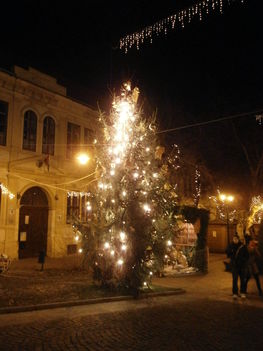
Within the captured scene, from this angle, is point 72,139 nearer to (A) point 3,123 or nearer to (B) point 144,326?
(A) point 3,123

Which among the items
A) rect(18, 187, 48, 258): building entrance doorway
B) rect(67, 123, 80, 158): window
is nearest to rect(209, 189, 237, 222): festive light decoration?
rect(67, 123, 80, 158): window

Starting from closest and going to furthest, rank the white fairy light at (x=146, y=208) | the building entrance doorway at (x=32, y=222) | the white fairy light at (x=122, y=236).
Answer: the white fairy light at (x=122, y=236) → the white fairy light at (x=146, y=208) → the building entrance doorway at (x=32, y=222)

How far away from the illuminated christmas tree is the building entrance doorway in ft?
26.0

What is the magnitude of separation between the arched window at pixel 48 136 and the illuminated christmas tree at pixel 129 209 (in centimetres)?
832

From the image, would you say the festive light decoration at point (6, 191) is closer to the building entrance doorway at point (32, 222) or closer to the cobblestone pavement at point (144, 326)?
the building entrance doorway at point (32, 222)

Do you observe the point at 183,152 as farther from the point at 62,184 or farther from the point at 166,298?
the point at 166,298

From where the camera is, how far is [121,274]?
11398 millimetres

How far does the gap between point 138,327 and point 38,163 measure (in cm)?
1311

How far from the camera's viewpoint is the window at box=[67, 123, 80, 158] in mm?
21516

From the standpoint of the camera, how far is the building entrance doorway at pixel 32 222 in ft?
61.7

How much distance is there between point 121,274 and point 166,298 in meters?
1.55

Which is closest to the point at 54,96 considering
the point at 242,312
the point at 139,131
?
the point at 139,131

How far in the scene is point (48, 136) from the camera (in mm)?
20281

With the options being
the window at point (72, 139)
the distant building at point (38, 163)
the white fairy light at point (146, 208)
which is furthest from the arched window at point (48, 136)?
the white fairy light at point (146, 208)
